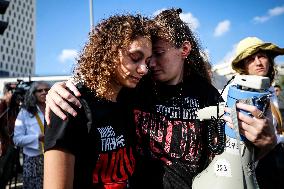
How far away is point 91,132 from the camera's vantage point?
1.57m

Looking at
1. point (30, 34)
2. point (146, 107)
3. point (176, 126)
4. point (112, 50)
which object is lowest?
point (176, 126)

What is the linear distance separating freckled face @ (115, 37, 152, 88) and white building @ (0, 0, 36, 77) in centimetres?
9340

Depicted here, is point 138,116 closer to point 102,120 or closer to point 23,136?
point 102,120

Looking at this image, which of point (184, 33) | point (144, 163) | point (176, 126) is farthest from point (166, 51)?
point (144, 163)

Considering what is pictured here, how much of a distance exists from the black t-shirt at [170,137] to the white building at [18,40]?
3676 inches

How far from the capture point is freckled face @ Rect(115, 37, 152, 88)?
1922mm

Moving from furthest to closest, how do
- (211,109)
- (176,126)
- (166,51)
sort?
(166,51), (176,126), (211,109)

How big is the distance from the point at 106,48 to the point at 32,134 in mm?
3039

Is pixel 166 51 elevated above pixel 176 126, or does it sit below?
above

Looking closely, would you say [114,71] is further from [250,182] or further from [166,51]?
[250,182]

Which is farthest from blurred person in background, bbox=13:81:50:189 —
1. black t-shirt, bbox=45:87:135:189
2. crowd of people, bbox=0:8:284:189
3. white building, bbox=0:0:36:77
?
white building, bbox=0:0:36:77

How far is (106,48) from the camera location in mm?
1938

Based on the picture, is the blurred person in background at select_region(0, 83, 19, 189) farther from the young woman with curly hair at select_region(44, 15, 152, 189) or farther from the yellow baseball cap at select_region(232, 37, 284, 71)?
the yellow baseball cap at select_region(232, 37, 284, 71)

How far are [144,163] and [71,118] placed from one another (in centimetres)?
63
